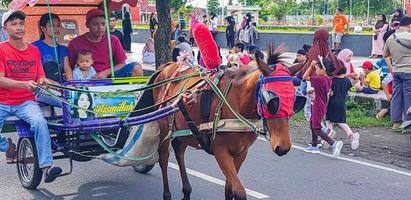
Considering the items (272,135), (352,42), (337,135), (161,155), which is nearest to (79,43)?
(161,155)

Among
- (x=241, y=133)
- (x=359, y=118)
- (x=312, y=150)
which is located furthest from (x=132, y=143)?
(x=359, y=118)

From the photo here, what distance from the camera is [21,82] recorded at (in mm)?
5777

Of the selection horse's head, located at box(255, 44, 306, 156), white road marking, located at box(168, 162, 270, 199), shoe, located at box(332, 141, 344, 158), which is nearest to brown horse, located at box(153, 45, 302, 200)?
horse's head, located at box(255, 44, 306, 156)

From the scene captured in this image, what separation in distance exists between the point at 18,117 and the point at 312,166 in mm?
3961

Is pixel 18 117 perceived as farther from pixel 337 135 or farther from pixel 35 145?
pixel 337 135

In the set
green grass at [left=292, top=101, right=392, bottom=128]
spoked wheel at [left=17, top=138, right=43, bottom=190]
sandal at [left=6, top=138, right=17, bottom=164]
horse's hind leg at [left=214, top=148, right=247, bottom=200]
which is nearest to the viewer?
horse's hind leg at [left=214, top=148, right=247, bottom=200]

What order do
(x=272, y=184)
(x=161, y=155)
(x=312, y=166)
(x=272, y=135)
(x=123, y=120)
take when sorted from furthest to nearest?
(x=312, y=166) < (x=272, y=184) < (x=161, y=155) < (x=123, y=120) < (x=272, y=135)

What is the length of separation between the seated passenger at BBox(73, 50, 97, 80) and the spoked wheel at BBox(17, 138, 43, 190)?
3.12ft

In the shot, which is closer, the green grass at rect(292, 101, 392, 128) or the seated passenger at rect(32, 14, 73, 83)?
the seated passenger at rect(32, 14, 73, 83)

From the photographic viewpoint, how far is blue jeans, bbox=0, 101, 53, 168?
19.0ft

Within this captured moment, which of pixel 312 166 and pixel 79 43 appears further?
pixel 312 166

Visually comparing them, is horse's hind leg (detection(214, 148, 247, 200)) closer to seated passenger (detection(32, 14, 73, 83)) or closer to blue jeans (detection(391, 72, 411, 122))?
seated passenger (detection(32, 14, 73, 83))

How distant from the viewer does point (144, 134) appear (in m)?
5.90

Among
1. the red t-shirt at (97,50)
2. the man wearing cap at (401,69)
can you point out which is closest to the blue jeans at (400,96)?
the man wearing cap at (401,69)
